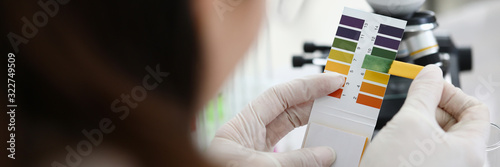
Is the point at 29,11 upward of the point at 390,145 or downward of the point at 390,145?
upward

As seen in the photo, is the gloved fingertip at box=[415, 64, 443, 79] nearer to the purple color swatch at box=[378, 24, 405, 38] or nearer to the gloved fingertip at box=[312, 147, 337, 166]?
the purple color swatch at box=[378, 24, 405, 38]

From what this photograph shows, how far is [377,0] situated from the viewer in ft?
2.25

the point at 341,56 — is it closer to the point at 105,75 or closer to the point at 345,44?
the point at 345,44

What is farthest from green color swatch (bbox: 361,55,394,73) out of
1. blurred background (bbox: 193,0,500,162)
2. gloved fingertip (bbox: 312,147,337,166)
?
blurred background (bbox: 193,0,500,162)

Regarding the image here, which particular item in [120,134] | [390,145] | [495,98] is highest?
[120,134]

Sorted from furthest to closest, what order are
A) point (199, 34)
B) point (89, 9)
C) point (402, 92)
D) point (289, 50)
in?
point (289, 50)
point (402, 92)
point (199, 34)
point (89, 9)

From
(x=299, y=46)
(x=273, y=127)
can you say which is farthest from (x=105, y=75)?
(x=299, y=46)

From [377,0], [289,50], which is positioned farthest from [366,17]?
[289,50]

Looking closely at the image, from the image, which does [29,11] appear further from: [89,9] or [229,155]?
[229,155]

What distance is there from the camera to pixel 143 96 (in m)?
0.60

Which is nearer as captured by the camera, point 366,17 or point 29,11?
point 29,11

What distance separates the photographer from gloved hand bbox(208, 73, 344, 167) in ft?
2.27

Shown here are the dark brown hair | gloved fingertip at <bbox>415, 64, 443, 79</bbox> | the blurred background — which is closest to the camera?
the dark brown hair

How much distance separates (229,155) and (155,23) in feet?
0.89
